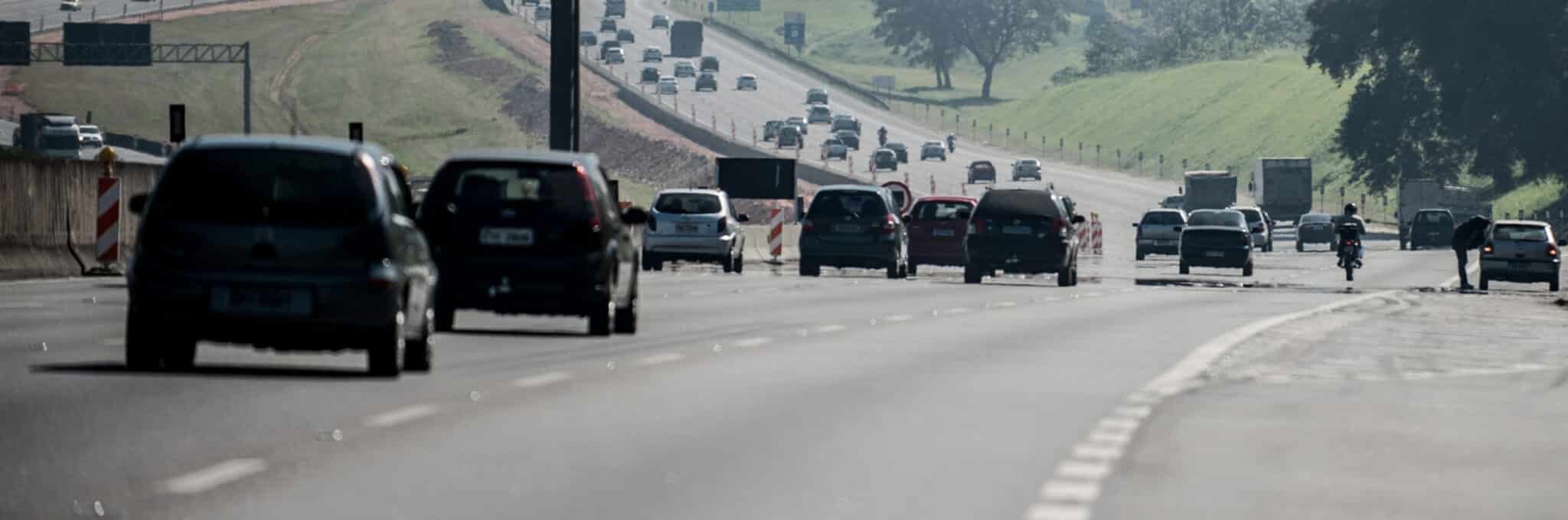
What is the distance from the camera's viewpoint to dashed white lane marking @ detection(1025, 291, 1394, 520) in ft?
35.0

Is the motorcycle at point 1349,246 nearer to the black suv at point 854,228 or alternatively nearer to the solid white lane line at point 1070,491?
the black suv at point 854,228

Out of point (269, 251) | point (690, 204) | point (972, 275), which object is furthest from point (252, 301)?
point (690, 204)

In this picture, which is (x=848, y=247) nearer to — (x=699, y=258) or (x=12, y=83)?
(x=699, y=258)

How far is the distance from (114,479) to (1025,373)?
950 centimetres

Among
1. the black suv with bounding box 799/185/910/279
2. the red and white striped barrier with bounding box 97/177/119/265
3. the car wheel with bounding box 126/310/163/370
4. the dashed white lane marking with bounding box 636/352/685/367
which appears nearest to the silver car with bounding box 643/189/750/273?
the black suv with bounding box 799/185/910/279

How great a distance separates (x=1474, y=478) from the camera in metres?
12.5

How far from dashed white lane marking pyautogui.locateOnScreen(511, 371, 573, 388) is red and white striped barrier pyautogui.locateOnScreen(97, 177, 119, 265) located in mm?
17078

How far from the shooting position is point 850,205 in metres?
44.3

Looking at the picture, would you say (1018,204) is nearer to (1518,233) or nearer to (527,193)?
(1518,233)

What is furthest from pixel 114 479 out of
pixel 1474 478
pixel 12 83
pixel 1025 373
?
pixel 12 83

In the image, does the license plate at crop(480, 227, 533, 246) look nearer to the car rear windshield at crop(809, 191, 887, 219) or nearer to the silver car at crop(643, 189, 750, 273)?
the car rear windshield at crop(809, 191, 887, 219)

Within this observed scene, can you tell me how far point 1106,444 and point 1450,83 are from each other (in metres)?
105

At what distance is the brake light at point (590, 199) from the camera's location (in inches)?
845

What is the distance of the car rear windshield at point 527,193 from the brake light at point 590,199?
0.02 m
